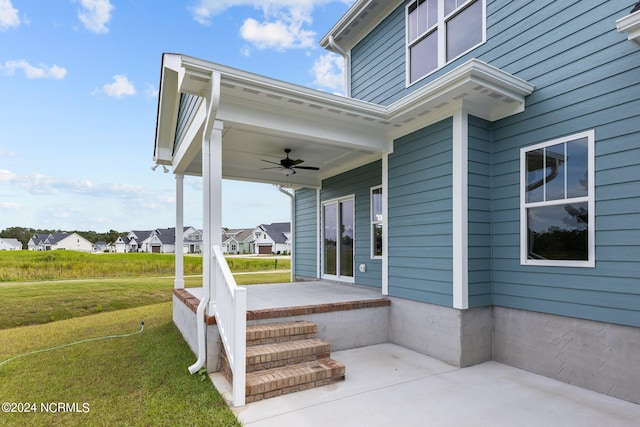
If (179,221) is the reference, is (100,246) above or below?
below

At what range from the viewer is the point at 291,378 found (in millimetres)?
3217

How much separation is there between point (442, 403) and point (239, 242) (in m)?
50.2

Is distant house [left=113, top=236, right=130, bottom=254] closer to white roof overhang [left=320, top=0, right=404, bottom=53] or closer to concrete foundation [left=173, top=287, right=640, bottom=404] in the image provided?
concrete foundation [left=173, top=287, right=640, bottom=404]

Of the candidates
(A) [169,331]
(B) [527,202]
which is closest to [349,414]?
(B) [527,202]

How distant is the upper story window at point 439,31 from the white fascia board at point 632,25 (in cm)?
217

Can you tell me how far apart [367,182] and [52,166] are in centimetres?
2288

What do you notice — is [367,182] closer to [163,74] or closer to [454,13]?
[454,13]

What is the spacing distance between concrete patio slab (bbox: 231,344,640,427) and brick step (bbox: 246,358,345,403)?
0.23ft

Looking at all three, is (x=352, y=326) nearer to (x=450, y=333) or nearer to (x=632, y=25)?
(x=450, y=333)

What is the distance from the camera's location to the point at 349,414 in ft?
9.11

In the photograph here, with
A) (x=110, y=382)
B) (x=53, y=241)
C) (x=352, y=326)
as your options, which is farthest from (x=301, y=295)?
(x=53, y=241)

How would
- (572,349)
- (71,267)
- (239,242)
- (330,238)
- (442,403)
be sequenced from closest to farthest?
(442,403) < (572,349) < (330,238) < (71,267) < (239,242)

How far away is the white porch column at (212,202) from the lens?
149 inches

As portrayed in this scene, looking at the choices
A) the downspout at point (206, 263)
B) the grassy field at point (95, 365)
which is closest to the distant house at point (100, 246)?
the grassy field at point (95, 365)
